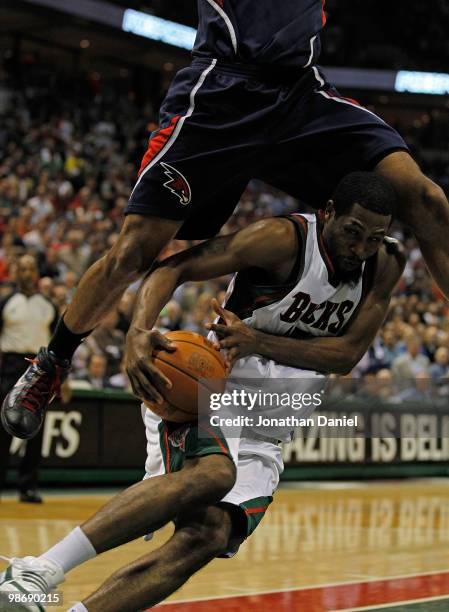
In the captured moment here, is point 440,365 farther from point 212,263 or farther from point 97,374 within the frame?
point 212,263

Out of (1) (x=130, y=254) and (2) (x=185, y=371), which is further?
(1) (x=130, y=254)

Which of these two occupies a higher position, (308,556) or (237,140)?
(237,140)

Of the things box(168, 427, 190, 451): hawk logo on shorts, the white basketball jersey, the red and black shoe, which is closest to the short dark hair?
the white basketball jersey

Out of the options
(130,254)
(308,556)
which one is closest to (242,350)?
(130,254)

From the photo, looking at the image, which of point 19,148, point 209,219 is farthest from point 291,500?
point 19,148

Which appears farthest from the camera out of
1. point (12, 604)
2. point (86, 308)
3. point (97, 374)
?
point (97, 374)

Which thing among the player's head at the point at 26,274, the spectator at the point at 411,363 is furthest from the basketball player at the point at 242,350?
the spectator at the point at 411,363

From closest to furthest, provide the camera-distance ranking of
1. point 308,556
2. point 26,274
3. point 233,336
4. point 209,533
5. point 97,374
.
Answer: point 209,533, point 233,336, point 308,556, point 26,274, point 97,374

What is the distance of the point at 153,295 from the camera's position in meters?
3.72

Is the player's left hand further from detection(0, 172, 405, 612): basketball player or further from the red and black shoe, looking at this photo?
the red and black shoe

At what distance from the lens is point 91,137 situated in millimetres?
18109

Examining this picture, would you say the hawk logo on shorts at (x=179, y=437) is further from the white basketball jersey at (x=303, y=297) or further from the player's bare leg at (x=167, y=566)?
the white basketball jersey at (x=303, y=297)

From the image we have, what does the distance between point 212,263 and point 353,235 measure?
20.5 inches

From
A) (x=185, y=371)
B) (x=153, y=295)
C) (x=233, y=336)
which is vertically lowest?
(x=185, y=371)
